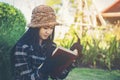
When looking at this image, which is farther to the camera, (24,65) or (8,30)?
(8,30)

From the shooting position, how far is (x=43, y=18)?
3.51 metres

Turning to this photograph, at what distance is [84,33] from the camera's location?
5828 millimetres

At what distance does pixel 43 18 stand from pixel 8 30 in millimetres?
698

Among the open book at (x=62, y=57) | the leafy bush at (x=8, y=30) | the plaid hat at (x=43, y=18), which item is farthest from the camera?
the leafy bush at (x=8, y=30)

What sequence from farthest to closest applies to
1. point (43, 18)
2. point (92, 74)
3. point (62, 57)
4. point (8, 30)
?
point (92, 74) < point (8, 30) < point (43, 18) < point (62, 57)

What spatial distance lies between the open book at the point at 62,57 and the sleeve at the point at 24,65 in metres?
0.20

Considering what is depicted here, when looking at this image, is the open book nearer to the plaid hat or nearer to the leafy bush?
the plaid hat

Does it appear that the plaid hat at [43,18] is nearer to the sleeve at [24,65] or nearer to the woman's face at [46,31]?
the woman's face at [46,31]

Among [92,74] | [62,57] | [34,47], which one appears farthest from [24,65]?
[92,74]

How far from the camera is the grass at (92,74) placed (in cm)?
515

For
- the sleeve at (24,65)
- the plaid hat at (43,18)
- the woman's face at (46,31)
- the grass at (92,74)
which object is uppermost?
the plaid hat at (43,18)

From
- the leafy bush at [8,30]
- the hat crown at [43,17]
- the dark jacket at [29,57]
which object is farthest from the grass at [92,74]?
the hat crown at [43,17]

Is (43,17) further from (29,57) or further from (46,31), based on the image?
(29,57)

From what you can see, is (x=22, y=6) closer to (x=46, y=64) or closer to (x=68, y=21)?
(x=68, y=21)
